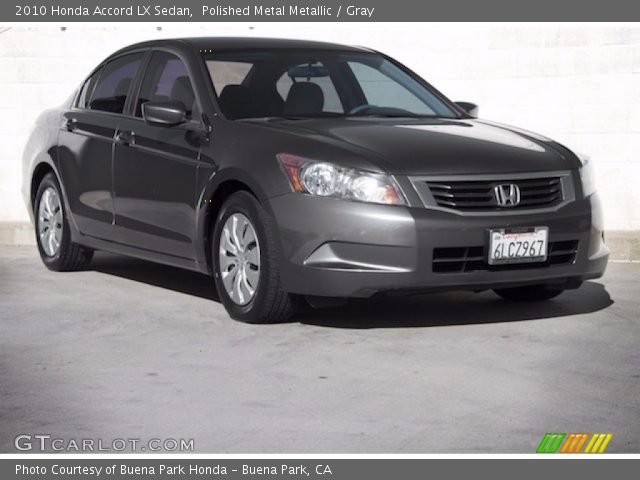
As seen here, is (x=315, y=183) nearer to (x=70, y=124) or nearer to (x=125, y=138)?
(x=125, y=138)

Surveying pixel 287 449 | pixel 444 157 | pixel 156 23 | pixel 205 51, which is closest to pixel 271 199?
pixel 444 157

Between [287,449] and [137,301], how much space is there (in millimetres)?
3979

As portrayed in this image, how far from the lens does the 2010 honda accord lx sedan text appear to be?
7.78 metres

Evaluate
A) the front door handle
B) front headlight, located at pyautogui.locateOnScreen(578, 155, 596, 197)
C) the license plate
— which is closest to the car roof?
the front door handle

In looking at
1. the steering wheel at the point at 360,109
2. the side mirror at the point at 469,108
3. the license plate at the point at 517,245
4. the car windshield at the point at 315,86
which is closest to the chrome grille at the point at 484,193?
the license plate at the point at 517,245

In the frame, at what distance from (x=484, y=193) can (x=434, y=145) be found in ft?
1.33

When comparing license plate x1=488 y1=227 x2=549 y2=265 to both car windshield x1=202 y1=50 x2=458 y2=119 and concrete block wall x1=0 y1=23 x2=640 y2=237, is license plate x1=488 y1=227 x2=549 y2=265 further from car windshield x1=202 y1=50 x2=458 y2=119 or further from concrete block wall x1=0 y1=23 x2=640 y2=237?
concrete block wall x1=0 y1=23 x2=640 y2=237

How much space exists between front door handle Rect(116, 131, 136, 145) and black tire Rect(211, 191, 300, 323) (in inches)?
45.5

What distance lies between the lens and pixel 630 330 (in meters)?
8.17

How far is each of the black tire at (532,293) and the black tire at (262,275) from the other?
5.37 ft

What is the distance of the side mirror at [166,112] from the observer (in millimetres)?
8695

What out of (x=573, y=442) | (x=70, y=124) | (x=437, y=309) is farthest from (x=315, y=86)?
(x=573, y=442)
